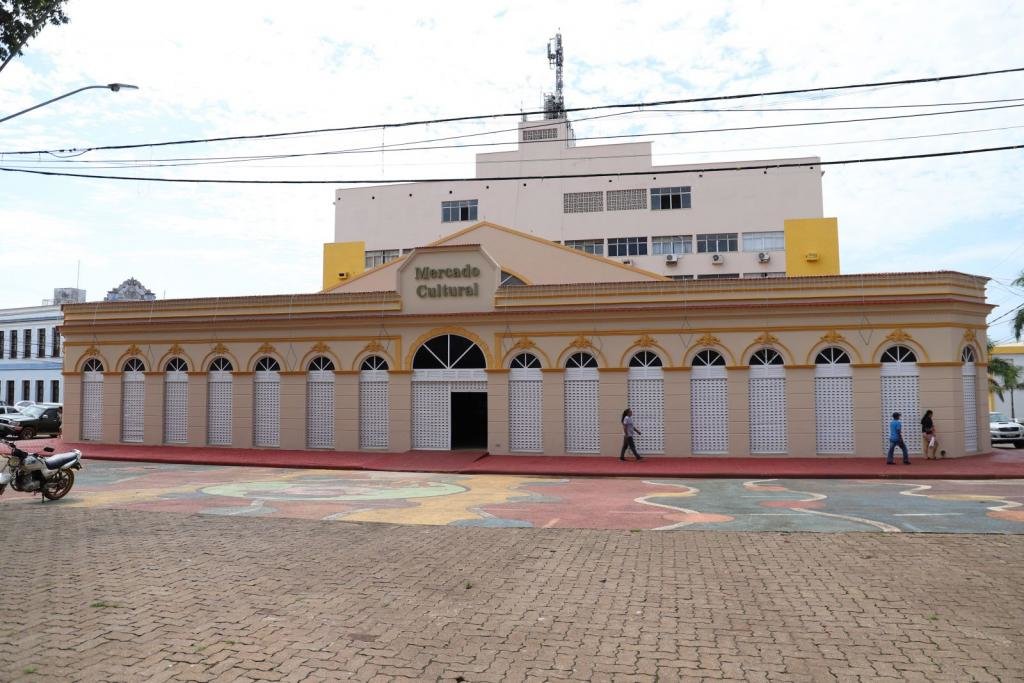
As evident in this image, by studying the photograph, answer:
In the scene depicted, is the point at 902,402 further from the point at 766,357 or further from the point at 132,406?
the point at 132,406

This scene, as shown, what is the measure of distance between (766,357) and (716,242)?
29161 mm

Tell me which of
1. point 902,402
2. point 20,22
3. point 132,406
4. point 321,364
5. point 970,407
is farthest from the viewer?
point 132,406

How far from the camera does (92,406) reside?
28.5m

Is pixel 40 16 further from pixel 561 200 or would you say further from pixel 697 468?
pixel 561 200

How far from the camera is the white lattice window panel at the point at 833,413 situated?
2186 centimetres

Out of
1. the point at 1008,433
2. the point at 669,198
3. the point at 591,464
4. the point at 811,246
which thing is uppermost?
the point at 669,198

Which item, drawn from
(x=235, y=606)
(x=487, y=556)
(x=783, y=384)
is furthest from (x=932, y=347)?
(x=235, y=606)

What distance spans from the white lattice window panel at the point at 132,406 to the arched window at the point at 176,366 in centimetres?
118

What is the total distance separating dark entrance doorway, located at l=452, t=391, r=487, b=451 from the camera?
88.1 ft

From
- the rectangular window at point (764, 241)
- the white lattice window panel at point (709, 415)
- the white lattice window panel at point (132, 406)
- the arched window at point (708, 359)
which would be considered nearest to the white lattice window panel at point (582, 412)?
the white lattice window panel at point (709, 415)

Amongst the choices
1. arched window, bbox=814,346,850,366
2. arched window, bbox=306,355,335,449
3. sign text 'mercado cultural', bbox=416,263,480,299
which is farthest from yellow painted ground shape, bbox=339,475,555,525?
arched window, bbox=814,346,850,366

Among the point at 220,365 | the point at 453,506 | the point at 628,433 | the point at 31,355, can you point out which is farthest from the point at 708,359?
the point at 31,355

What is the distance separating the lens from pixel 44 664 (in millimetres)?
5684

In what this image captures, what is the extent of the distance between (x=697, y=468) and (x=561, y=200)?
1394 inches
